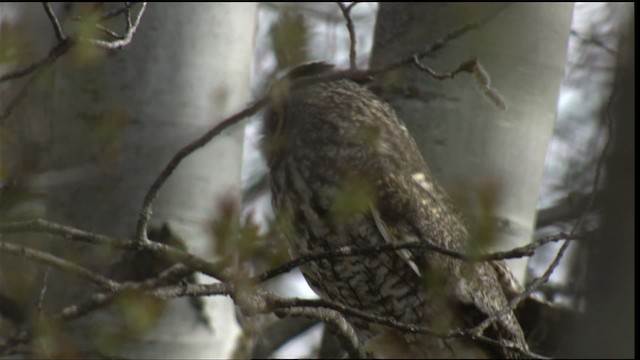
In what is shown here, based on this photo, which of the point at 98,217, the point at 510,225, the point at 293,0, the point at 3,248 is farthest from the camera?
the point at 293,0

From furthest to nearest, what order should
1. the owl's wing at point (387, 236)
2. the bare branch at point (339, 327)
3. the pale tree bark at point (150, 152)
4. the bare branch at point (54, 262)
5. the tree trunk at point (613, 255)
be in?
the owl's wing at point (387, 236) → the pale tree bark at point (150, 152) → the bare branch at point (339, 327) → the bare branch at point (54, 262) → the tree trunk at point (613, 255)

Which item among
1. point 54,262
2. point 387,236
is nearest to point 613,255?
point 54,262

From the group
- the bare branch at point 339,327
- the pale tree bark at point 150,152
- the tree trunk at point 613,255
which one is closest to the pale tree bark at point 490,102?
the pale tree bark at point 150,152

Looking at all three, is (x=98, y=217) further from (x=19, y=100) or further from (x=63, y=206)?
(x=19, y=100)

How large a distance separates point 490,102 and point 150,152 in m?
0.83

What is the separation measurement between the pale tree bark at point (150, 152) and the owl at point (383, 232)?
0.90 ft

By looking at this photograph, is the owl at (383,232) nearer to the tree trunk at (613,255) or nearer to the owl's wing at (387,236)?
the owl's wing at (387,236)

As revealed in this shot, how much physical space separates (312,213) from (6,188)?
3.71ft

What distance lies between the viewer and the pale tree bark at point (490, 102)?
2719mm

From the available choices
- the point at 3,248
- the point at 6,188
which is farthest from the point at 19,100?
the point at 3,248

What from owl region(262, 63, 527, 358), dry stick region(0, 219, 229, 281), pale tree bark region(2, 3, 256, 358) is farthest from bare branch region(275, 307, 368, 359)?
owl region(262, 63, 527, 358)

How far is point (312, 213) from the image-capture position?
2.74m

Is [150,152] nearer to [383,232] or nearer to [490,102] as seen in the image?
[383,232]

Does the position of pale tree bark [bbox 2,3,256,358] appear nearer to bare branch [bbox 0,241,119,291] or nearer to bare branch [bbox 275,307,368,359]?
bare branch [bbox 275,307,368,359]
